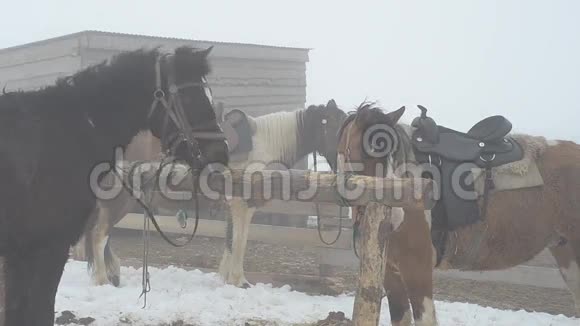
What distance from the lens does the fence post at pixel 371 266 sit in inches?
129

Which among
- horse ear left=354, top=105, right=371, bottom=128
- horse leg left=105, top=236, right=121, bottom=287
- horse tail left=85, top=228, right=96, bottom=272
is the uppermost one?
horse ear left=354, top=105, right=371, bottom=128

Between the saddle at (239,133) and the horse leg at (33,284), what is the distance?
4.16 metres

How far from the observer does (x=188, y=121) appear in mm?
3625

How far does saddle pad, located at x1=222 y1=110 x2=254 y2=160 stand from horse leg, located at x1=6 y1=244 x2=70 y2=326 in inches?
164

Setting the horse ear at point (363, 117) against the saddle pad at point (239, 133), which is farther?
the saddle pad at point (239, 133)

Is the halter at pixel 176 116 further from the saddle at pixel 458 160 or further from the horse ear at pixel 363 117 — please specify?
the saddle at pixel 458 160

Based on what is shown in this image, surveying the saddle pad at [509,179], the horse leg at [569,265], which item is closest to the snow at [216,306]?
the horse leg at [569,265]

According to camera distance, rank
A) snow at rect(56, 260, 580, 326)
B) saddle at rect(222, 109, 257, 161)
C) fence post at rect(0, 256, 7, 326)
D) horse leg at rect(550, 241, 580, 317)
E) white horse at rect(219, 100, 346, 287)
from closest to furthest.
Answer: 1. fence post at rect(0, 256, 7, 326)
2. horse leg at rect(550, 241, 580, 317)
3. snow at rect(56, 260, 580, 326)
4. saddle at rect(222, 109, 257, 161)
5. white horse at rect(219, 100, 346, 287)

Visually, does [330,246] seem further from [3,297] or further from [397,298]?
[3,297]

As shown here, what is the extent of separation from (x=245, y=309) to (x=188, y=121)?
9.79ft

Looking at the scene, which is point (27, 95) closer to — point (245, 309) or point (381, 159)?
point (381, 159)

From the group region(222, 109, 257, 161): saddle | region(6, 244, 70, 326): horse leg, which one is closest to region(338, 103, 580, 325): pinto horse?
region(6, 244, 70, 326): horse leg

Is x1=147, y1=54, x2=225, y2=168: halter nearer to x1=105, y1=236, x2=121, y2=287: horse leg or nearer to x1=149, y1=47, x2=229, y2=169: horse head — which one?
x1=149, y1=47, x2=229, y2=169: horse head

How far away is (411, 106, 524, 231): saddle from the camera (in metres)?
4.27
